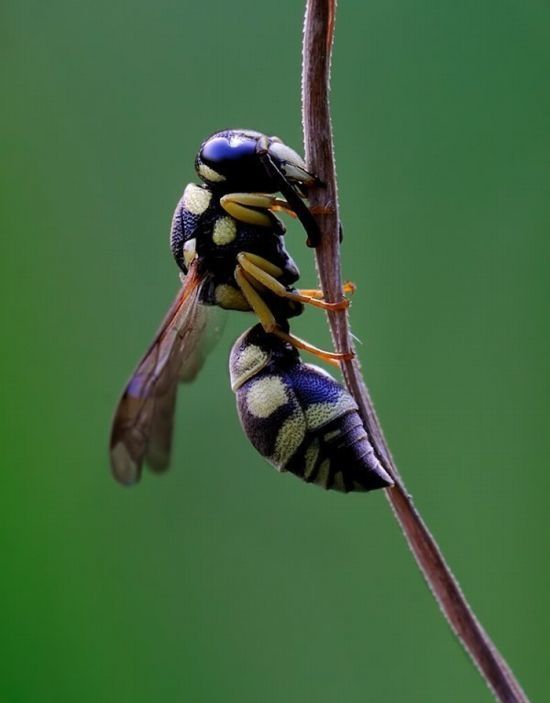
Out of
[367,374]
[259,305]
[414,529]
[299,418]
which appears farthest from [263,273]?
[367,374]

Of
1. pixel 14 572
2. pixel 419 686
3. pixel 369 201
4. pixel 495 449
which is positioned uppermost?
pixel 369 201

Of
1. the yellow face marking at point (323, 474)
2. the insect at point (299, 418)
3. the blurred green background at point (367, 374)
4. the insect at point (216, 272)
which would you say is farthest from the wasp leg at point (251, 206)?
the blurred green background at point (367, 374)

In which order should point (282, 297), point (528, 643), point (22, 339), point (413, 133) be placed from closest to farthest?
point (282, 297)
point (528, 643)
point (413, 133)
point (22, 339)

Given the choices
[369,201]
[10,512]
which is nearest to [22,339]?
[10,512]

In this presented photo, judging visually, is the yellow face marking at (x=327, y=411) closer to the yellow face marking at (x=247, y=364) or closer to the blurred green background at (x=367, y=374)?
the yellow face marking at (x=247, y=364)

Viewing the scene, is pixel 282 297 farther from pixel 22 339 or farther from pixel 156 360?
pixel 22 339

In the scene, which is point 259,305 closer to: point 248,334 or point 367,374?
point 248,334

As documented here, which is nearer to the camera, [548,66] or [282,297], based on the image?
[282,297]

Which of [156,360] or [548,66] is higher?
[548,66]
